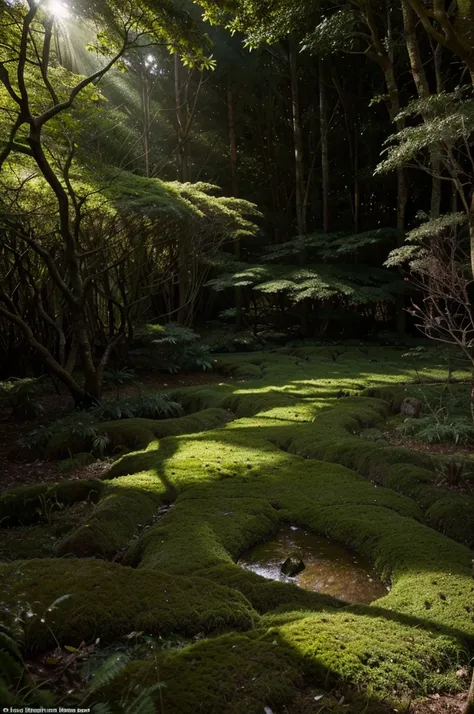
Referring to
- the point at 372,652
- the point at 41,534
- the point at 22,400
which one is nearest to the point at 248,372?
the point at 22,400

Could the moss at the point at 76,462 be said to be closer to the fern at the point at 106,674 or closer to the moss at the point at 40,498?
the moss at the point at 40,498

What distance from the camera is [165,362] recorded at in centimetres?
1251

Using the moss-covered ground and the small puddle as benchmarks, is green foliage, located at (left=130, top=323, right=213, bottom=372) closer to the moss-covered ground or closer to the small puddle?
the moss-covered ground

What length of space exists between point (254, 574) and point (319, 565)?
2.19 ft

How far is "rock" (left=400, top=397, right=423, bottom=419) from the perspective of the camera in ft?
24.4

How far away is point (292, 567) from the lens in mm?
3555

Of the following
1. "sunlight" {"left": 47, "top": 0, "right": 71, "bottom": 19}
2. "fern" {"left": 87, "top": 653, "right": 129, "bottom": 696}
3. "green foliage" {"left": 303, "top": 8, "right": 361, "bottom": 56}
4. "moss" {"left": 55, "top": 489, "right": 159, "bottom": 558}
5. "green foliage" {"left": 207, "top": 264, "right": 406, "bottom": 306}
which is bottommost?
"moss" {"left": 55, "top": 489, "right": 159, "bottom": 558}

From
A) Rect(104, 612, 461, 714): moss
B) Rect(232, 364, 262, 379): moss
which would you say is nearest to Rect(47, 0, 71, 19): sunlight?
Rect(104, 612, 461, 714): moss

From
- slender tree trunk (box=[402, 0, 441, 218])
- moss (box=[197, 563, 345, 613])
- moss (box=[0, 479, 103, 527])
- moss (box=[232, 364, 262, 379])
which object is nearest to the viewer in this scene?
moss (box=[197, 563, 345, 613])

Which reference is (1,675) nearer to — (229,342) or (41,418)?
(41,418)

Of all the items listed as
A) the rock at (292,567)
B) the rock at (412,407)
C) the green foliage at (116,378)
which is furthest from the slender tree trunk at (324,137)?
the rock at (292,567)

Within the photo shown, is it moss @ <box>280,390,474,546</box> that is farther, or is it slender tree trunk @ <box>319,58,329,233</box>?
slender tree trunk @ <box>319,58,329,233</box>

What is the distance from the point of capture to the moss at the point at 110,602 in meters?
2.38

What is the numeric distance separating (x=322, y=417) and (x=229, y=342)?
324 inches
